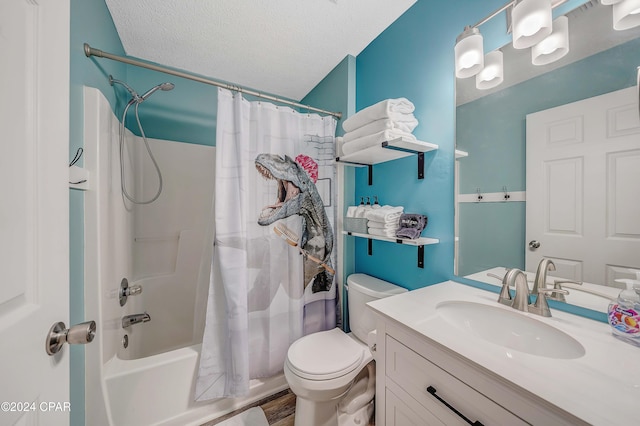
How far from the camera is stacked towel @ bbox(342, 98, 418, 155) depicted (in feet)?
3.95

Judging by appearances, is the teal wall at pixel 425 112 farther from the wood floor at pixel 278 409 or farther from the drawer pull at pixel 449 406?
the wood floor at pixel 278 409

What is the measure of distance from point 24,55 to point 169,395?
1.56m

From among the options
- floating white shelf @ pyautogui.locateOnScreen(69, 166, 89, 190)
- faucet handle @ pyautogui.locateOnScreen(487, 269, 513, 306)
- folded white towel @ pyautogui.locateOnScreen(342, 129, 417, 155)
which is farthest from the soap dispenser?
floating white shelf @ pyautogui.locateOnScreen(69, 166, 89, 190)

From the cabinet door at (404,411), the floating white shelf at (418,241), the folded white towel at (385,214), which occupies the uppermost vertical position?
the folded white towel at (385,214)

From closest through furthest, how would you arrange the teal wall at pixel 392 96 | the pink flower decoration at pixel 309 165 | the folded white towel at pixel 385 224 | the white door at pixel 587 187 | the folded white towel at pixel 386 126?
the white door at pixel 587 187, the teal wall at pixel 392 96, the folded white towel at pixel 386 126, the folded white towel at pixel 385 224, the pink flower decoration at pixel 309 165

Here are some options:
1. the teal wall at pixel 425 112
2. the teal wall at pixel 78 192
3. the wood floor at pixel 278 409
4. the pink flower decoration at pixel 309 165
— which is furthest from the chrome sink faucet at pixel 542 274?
the teal wall at pixel 78 192

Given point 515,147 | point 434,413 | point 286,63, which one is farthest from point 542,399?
point 286,63

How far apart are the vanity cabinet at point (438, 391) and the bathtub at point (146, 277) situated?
1.02m

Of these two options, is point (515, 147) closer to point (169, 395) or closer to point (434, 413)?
point (434, 413)

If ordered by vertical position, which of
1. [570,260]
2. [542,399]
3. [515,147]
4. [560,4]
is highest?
[560,4]

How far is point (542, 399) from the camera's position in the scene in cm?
48

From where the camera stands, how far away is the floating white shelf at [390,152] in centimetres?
120

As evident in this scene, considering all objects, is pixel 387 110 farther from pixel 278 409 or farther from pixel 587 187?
pixel 278 409

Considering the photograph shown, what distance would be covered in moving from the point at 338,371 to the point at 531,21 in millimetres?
1653
